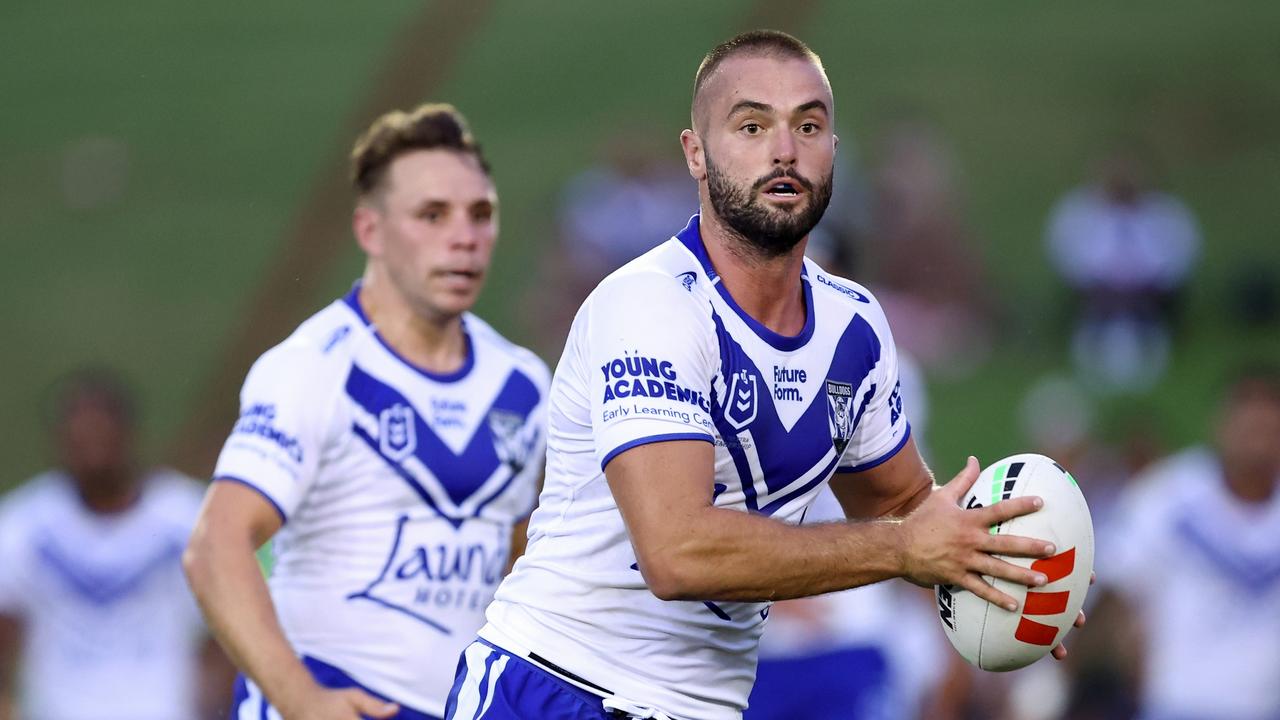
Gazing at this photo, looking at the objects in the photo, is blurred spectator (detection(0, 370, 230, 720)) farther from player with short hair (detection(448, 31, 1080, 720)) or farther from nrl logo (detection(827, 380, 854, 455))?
nrl logo (detection(827, 380, 854, 455))

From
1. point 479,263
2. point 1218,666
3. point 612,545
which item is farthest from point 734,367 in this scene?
point 1218,666

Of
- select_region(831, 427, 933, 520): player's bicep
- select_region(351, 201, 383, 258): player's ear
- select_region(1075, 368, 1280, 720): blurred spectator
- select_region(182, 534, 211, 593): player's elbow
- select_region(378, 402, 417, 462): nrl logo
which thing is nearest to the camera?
select_region(831, 427, 933, 520): player's bicep

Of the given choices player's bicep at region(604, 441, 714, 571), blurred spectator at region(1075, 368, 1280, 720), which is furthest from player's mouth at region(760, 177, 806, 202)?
blurred spectator at region(1075, 368, 1280, 720)

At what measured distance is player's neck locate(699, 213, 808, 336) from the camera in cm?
428

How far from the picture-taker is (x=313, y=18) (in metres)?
27.0

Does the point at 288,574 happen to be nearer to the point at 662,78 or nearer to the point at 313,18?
the point at 662,78

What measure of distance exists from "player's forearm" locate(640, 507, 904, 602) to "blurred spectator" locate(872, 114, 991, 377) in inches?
513

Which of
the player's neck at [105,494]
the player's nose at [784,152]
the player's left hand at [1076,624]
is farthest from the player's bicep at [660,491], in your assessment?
the player's neck at [105,494]

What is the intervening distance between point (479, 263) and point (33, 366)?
14209 millimetres

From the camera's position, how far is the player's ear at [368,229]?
5887mm

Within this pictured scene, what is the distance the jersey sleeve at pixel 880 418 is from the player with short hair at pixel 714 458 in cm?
1

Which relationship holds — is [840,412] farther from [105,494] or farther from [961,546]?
[105,494]

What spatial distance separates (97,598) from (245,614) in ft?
14.0

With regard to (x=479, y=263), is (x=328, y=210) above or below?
above
